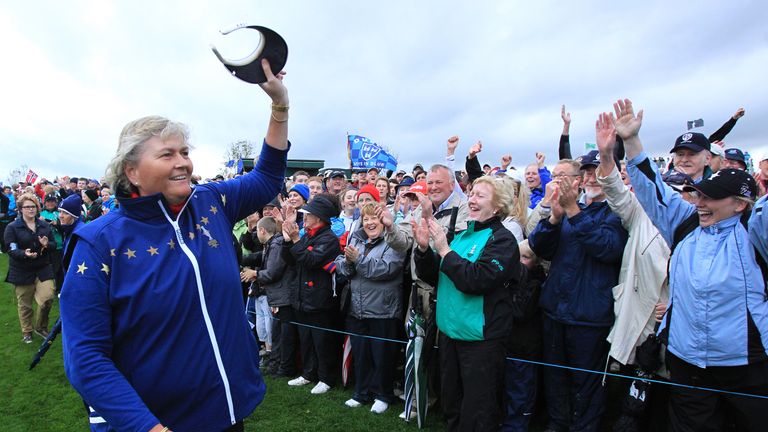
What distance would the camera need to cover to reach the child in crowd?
14.3 ft

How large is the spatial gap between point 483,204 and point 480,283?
723mm

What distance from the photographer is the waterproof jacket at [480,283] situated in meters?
3.55

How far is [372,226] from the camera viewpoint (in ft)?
16.9

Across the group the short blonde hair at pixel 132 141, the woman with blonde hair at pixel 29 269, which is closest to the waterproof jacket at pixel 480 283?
the short blonde hair at pixel 132 141

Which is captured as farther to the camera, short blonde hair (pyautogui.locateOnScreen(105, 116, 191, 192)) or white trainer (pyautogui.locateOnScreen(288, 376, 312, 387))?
white trainer (pyautogui.locateOnScreen(288, 376, 312, 387))

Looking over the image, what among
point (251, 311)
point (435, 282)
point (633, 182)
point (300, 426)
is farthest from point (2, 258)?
point (633, 182)

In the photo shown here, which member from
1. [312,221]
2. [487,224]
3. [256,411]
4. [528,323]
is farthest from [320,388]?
[487,224]

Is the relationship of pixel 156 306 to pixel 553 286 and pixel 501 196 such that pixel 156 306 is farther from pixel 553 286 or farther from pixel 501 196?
pixel 553 286

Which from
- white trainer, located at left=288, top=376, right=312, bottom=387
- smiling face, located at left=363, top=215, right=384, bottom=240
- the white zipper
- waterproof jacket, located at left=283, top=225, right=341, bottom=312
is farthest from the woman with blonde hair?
the white zipper

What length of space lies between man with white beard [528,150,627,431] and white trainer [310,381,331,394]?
273 cm

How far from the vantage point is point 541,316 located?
4457mm

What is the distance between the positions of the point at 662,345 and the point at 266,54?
3.68 meters

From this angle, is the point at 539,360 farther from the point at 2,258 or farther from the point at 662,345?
the point at 2,258

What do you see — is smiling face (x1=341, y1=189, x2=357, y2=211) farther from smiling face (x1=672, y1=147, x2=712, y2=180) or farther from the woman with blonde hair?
the woman with blonde hair
